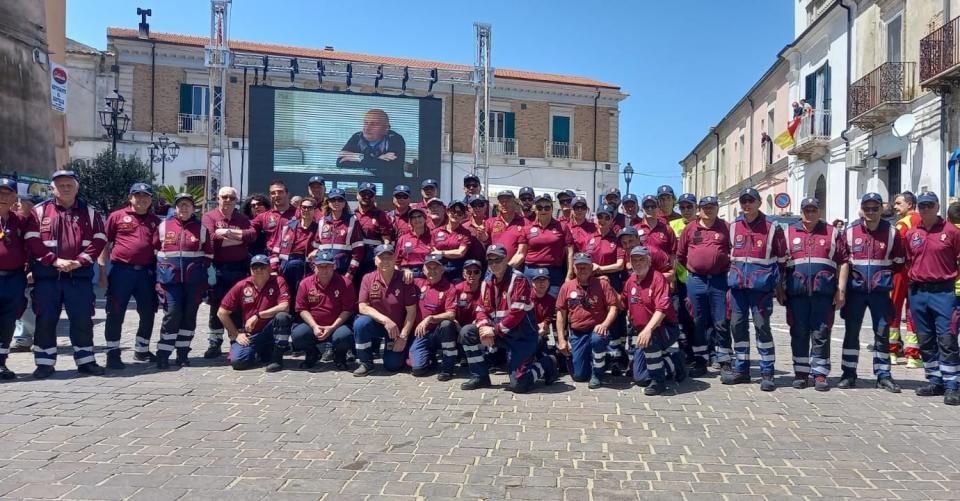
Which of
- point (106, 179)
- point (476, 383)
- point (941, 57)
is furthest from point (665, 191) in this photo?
point (106, 179)

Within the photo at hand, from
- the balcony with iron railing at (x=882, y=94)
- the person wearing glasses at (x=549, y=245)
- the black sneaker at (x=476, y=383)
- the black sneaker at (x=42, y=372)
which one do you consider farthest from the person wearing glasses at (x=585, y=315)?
the balcony with iron railing at (x=882, y=94)

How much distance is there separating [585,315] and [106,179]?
70.9 feet

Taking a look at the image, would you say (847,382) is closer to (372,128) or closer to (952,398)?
(952,398)

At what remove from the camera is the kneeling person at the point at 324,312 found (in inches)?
306

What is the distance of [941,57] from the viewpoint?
15438 mm

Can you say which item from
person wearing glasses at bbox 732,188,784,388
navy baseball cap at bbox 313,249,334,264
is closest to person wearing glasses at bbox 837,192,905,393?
person wearing glasses at bbox 732,188,784,388

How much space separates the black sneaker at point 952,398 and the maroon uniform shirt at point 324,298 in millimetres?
6078

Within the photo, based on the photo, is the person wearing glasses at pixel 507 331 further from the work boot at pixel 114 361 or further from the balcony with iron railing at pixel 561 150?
the balcony with iron railing at pixel 561 150

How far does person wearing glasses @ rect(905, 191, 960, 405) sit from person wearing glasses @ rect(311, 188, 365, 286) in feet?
20.0

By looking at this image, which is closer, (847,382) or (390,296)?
(847,382)

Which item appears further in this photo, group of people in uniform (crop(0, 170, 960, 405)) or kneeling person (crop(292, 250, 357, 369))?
kneeling person (crop(292, 250, 357, 369))

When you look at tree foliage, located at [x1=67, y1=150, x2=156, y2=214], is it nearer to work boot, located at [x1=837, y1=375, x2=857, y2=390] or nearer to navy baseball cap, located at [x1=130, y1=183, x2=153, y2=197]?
navy baseball cap, located at [x1=130, y1=183, x2=153, y2=197]

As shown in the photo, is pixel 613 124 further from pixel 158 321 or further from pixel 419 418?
pixel 419 418

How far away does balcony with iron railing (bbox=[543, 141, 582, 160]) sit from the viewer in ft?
122
